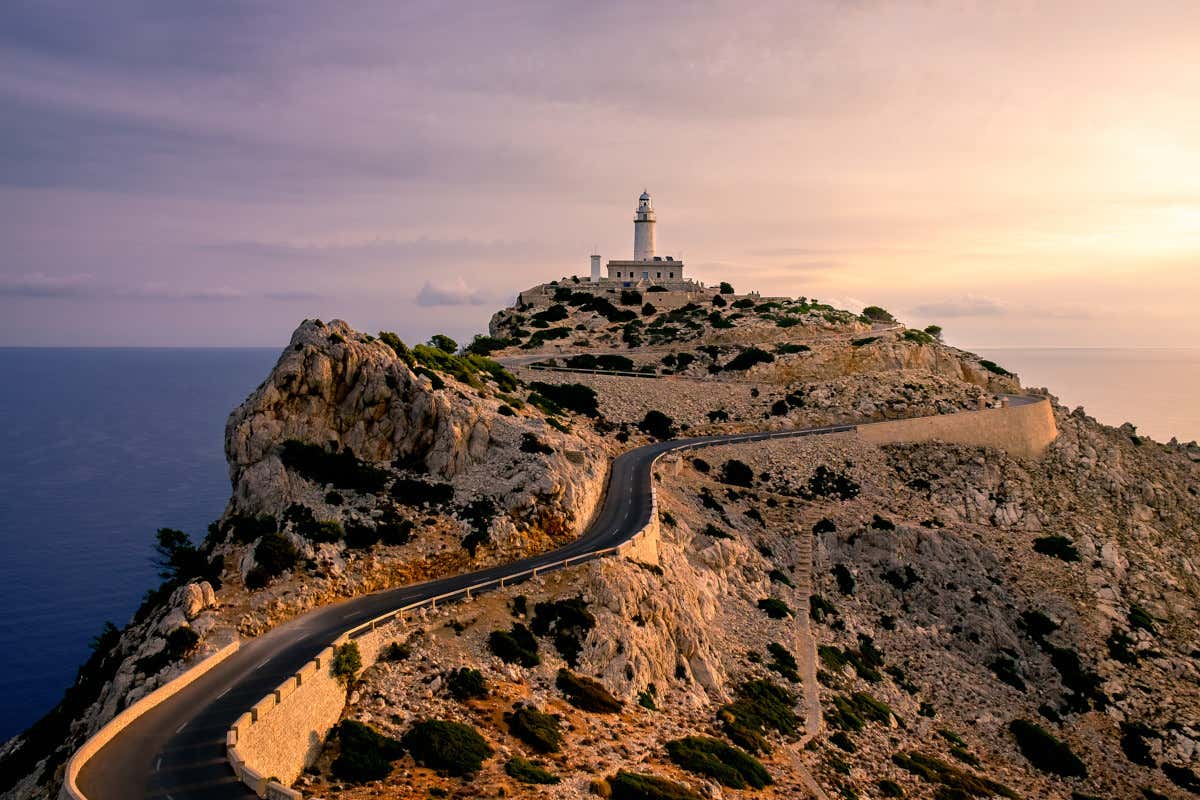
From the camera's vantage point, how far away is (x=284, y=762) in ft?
62.1

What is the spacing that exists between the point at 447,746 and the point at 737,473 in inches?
1399

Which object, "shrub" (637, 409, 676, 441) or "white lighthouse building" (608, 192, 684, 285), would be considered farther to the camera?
"white lighthouse building" (608, 192, 684, 285)

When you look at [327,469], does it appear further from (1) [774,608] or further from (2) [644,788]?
(1) [774,608]

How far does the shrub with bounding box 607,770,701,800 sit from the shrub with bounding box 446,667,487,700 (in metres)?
5.12

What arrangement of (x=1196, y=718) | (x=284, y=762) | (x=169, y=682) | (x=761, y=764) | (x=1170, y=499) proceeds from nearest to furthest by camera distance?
(x=284, y=762)
(x=169, y=682)
(x=761, y=764)
(x=1196, y=718)
(x=1170, y=499)

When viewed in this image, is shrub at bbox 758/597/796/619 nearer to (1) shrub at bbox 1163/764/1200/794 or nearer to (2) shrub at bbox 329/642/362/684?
(1) shrub at bbox 1163/764/1200/794

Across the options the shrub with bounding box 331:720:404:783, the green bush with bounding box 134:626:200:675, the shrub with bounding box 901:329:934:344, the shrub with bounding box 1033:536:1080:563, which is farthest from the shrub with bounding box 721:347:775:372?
the shrub with bounding box 331:720:404:783

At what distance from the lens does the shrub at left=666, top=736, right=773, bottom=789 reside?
23.1 metres

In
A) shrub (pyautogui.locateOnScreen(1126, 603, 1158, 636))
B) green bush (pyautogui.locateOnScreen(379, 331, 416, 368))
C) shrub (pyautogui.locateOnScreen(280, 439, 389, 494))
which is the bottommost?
shrub (pyautogui.locateOnScreen(1126, 603, 1158, 636))

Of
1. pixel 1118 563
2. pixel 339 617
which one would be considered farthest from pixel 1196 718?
pixel 339 617

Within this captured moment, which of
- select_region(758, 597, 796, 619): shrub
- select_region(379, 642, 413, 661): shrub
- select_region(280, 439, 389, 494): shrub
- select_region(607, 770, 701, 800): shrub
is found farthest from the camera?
select_region(758, 597, 796, 619): shrub

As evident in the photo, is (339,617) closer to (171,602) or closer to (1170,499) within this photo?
A: (171,602)

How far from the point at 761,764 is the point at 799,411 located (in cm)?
4258

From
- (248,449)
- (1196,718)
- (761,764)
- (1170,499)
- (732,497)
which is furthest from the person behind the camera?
(1170,499)
